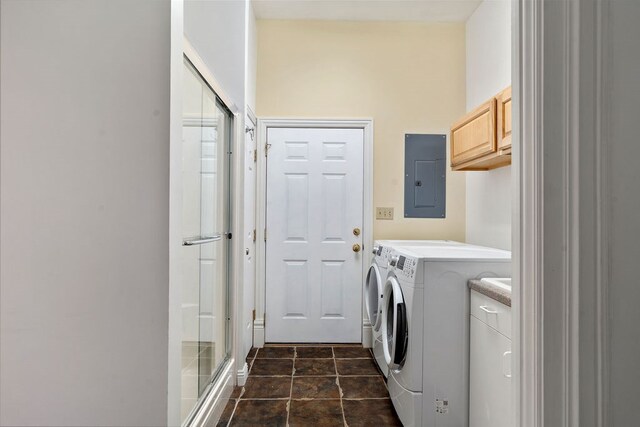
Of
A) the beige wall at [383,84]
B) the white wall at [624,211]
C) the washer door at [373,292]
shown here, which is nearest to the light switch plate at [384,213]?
the beige wall at [383,84]

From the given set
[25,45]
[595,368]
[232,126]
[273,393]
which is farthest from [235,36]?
[595,368]

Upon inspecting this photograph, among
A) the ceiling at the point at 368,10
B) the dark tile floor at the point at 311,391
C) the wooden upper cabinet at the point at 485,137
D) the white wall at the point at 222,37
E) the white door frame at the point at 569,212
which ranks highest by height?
the ceiling at the point at 368,10

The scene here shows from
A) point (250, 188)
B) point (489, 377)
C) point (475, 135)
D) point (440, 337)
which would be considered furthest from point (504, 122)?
point (250, 188)

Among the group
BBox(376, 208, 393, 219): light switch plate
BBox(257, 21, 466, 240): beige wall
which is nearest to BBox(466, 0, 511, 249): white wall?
BBox(257, 21, 466, 240): beige wall

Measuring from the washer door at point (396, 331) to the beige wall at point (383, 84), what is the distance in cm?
111

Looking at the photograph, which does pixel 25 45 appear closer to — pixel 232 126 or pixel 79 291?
pixel 79 291

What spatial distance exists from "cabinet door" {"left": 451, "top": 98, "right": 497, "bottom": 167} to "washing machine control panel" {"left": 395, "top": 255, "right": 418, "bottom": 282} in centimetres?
85

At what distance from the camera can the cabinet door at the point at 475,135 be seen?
6.77 feet

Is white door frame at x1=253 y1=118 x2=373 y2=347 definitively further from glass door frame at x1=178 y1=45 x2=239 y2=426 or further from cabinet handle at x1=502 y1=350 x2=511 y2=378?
cabinet handle at x1=502 y1=350 x2=511 y2=378

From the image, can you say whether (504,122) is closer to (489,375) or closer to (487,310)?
(487,310)

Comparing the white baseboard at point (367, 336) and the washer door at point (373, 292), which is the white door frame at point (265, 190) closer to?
the white baseboard at point (367, 336)

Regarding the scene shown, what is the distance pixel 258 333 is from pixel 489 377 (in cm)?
203

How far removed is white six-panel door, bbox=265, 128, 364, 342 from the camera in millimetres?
3129

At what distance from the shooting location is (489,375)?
154 centimetres
